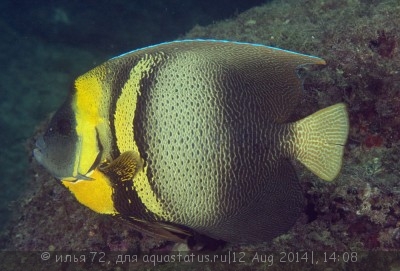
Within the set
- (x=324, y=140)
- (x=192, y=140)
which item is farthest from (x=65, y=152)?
(x=324, y=140)

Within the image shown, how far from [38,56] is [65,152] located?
22.8 feet

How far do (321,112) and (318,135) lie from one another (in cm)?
9

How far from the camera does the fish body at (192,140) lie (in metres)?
1.39

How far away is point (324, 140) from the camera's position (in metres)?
1.42

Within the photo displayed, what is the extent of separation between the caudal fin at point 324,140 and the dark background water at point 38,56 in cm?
681

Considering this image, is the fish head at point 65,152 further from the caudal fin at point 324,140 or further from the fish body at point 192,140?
the caudal fin at point 324,140

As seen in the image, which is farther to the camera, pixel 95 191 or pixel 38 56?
pixel 38 56

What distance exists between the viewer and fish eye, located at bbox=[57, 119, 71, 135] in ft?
4.59

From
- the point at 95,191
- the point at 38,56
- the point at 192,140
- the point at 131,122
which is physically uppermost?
the point at 38,56

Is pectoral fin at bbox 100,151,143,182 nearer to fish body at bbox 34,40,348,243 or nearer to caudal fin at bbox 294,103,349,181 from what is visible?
fish body at bbox 34,40,348,243

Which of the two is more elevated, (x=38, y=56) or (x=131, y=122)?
(x=38, y=56)

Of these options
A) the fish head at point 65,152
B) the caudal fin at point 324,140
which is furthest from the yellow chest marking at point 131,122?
the caudal fin at point 324,140

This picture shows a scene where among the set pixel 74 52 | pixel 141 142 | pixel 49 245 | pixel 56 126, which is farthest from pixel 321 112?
pixel 74 52

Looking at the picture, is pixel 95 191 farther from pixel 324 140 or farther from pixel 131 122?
pixel 324 140
